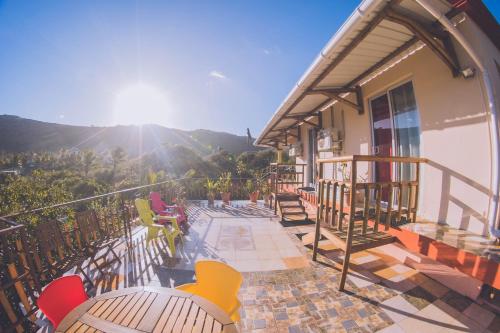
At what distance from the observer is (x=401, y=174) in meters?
3.27

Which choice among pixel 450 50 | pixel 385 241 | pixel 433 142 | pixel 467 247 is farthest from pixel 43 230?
pixel 450 50

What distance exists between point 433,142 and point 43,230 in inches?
212

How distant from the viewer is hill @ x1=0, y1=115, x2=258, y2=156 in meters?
39.7

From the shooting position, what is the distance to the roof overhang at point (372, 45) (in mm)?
1972

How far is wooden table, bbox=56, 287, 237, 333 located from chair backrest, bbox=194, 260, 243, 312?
Result: 36 centimetres

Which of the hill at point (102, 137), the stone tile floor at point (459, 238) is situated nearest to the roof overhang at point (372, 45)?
the stone tile floor at point (459, 238)

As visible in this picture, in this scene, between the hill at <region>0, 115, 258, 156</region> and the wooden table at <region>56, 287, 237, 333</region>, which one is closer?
the wooden table at <region>56, 287, 237, 333</region>

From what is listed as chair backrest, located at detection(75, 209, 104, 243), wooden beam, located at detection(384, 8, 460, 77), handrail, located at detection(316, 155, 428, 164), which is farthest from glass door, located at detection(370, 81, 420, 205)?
chair backrest, located at detection(75, 209, 104, 243)

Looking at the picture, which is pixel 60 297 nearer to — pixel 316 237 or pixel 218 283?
pixel 218 283

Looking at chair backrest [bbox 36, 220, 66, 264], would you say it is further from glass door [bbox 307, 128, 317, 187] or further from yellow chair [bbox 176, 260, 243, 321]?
glass door [bbox 307, 128, 317, 187]

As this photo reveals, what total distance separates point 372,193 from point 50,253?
5344mm

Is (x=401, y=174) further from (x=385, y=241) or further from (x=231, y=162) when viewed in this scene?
(x=231, y=162)

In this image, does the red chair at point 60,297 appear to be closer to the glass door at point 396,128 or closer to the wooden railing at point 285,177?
the glass door at point 396,128

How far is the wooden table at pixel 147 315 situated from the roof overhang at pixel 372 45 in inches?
111
